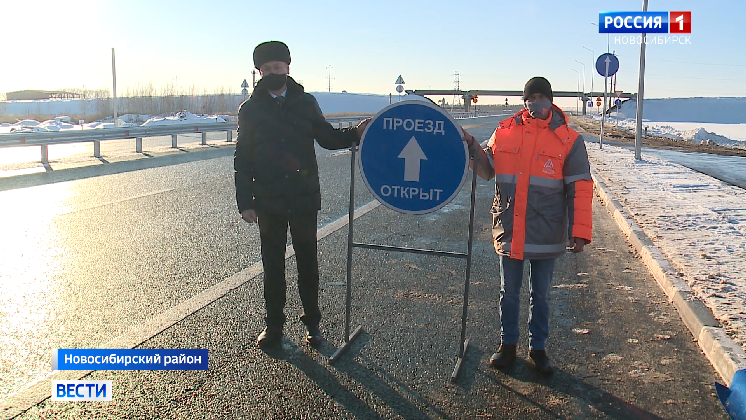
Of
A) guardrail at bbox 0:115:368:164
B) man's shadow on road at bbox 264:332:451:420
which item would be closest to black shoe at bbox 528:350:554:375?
man's shadow on road at bbox 264:332:451:420

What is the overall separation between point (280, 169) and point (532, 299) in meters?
1.84

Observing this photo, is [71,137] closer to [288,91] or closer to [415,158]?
[288,91]

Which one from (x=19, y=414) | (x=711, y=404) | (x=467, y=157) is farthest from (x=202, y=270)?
(x=711, y=404)

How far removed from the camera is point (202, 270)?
6035 mm

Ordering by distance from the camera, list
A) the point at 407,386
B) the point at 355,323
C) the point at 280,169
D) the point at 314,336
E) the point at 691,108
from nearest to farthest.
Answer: the point at 407,386 → the point at 280,169 → the point at 314,336 → the point at 355,323 → the point at 691,108

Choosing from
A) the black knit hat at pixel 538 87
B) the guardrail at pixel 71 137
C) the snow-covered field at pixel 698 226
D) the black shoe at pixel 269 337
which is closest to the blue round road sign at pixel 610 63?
the snow-covered field at pixel 698 226

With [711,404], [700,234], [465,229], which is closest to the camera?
[711,404]

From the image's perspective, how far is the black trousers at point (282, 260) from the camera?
429cm

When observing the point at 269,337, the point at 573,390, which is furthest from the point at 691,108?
the point at 269,337

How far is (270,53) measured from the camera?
4.02 m

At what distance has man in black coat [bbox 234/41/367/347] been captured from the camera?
13.5 feet

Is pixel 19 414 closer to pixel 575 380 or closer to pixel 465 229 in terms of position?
pixel 575 380

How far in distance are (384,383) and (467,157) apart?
1464mm

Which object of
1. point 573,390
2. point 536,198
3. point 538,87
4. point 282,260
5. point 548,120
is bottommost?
point 573,390
